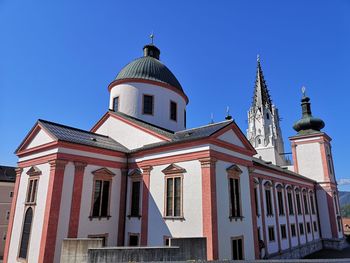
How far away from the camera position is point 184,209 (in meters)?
14.5

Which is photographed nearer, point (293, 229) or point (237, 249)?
point (237, 249)

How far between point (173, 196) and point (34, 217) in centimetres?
780

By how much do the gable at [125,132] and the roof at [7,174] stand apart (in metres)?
21.2

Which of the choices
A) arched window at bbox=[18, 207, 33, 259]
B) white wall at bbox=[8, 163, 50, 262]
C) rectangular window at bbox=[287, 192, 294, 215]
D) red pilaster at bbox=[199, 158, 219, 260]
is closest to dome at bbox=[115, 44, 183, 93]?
white wall at bbox=[8, 163, 50, 262]

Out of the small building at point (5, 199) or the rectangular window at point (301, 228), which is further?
the small building at point (5, 199)

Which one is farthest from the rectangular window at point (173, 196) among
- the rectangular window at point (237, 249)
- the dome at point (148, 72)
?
the dome at point (148, 72)

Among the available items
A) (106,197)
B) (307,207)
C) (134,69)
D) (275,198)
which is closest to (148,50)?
(134,69)

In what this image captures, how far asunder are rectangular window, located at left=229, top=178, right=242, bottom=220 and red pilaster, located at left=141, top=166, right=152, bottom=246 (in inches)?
197

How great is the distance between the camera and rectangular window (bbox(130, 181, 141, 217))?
1673 cm

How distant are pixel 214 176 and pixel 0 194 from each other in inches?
1287

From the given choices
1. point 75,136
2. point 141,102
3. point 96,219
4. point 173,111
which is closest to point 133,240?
A: point 96,219

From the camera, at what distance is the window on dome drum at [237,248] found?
47.3 feet

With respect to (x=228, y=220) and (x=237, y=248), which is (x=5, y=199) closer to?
(x=228, y=220)

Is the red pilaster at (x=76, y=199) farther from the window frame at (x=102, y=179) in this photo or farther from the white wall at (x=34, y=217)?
the white wall at (x=34, y=217)
